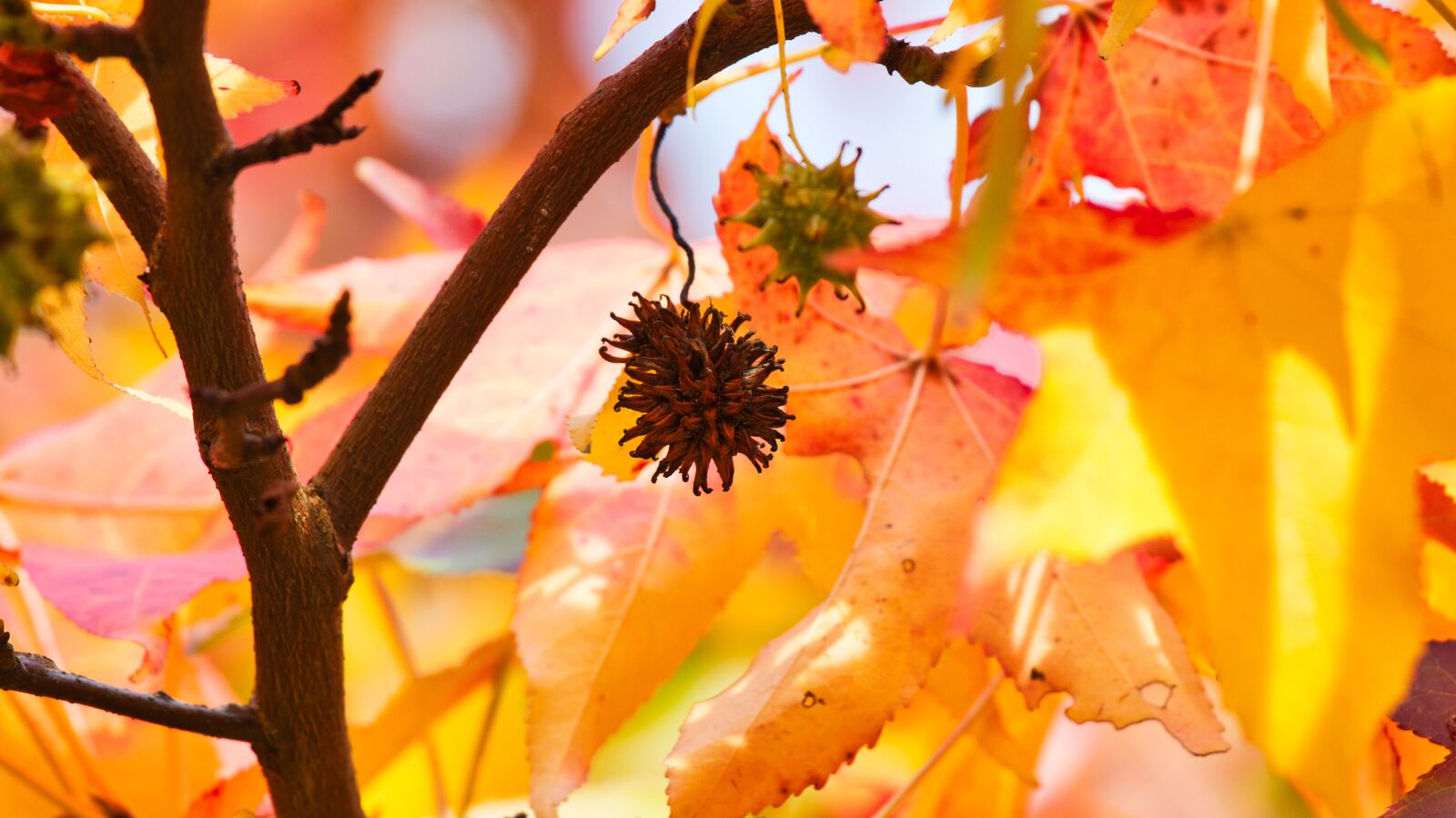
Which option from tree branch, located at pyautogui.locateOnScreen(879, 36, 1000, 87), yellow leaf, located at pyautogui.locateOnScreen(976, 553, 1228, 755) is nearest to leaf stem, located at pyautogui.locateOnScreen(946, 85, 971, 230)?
tree branch, located at pyautogui.locateOnScreen(879, 36, 1000, 87)

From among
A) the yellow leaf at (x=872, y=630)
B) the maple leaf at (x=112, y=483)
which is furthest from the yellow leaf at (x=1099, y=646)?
the maple leaf at (x=112, y=483)

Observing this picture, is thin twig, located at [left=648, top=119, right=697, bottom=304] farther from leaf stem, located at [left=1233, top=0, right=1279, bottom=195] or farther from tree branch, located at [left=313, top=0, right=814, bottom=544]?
leaf stem, located at [left=1233, top=0, right=1279, bottom=195]

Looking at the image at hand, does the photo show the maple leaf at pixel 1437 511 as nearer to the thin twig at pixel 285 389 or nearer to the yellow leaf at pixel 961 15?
the yellow leaf at pixel 961 15

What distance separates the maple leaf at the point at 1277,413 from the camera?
0.23 metres

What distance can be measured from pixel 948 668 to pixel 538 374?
179 mm

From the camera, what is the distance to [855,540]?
334 mm

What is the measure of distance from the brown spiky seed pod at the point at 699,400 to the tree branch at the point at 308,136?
0.33ft

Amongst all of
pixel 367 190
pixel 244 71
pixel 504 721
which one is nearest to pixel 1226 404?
pixel 244 71

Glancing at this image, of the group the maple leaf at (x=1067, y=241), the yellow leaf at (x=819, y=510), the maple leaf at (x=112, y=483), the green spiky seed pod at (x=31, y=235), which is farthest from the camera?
the maple leaf at (x=112, y=483)

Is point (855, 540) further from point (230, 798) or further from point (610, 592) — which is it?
point (230, 798)

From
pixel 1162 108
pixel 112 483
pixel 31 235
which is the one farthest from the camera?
pixel 112 483

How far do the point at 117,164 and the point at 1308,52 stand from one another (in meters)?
0.29

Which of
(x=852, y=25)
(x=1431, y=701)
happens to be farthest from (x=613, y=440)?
(x=1431, y=701)

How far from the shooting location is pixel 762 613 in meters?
0.71
